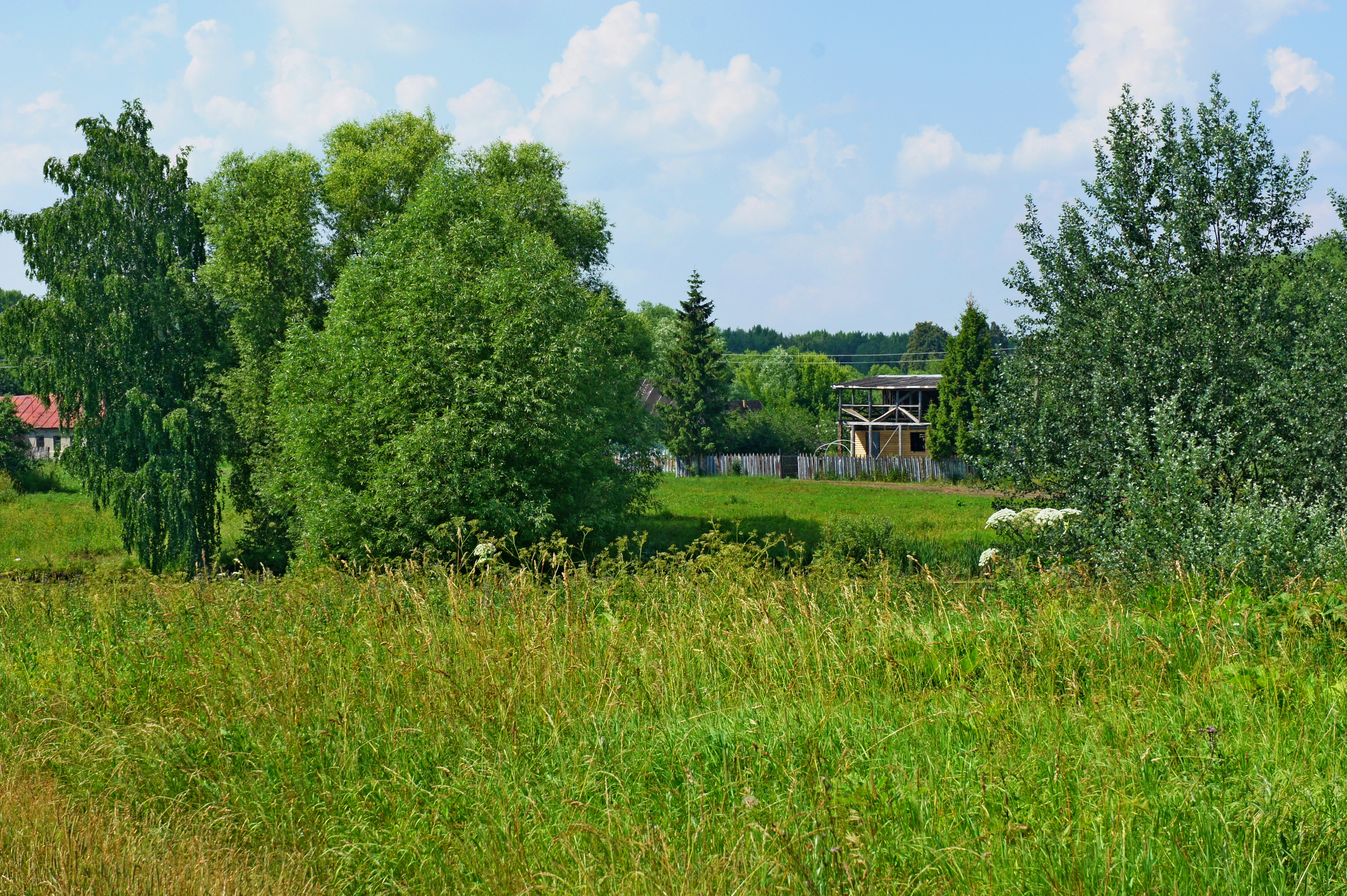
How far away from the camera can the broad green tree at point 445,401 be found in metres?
19.9

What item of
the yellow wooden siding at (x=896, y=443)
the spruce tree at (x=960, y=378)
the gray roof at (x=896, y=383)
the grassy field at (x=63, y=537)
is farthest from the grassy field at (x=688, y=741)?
the yellow wooden siding at (x=896, y=443)

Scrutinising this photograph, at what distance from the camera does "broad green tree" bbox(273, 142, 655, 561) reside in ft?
65.4

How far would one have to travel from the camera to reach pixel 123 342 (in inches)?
1010

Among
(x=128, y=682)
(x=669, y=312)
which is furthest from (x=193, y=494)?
(x=669, y=312)

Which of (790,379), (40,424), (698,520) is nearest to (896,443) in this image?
(790,379)

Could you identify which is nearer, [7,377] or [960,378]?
[960,378]

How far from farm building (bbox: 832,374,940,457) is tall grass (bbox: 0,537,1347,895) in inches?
2502

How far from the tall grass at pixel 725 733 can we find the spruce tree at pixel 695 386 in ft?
182

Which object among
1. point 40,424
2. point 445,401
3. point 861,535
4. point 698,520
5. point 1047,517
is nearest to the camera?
point 1047,517

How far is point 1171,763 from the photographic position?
3.83 meters

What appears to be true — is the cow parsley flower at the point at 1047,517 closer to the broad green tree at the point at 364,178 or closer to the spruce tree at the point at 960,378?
the broad green tree at the point at 364,178

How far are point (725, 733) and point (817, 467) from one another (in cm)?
5662

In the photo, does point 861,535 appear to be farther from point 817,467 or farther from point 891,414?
point 891,414

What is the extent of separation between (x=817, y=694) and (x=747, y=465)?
190 feet
